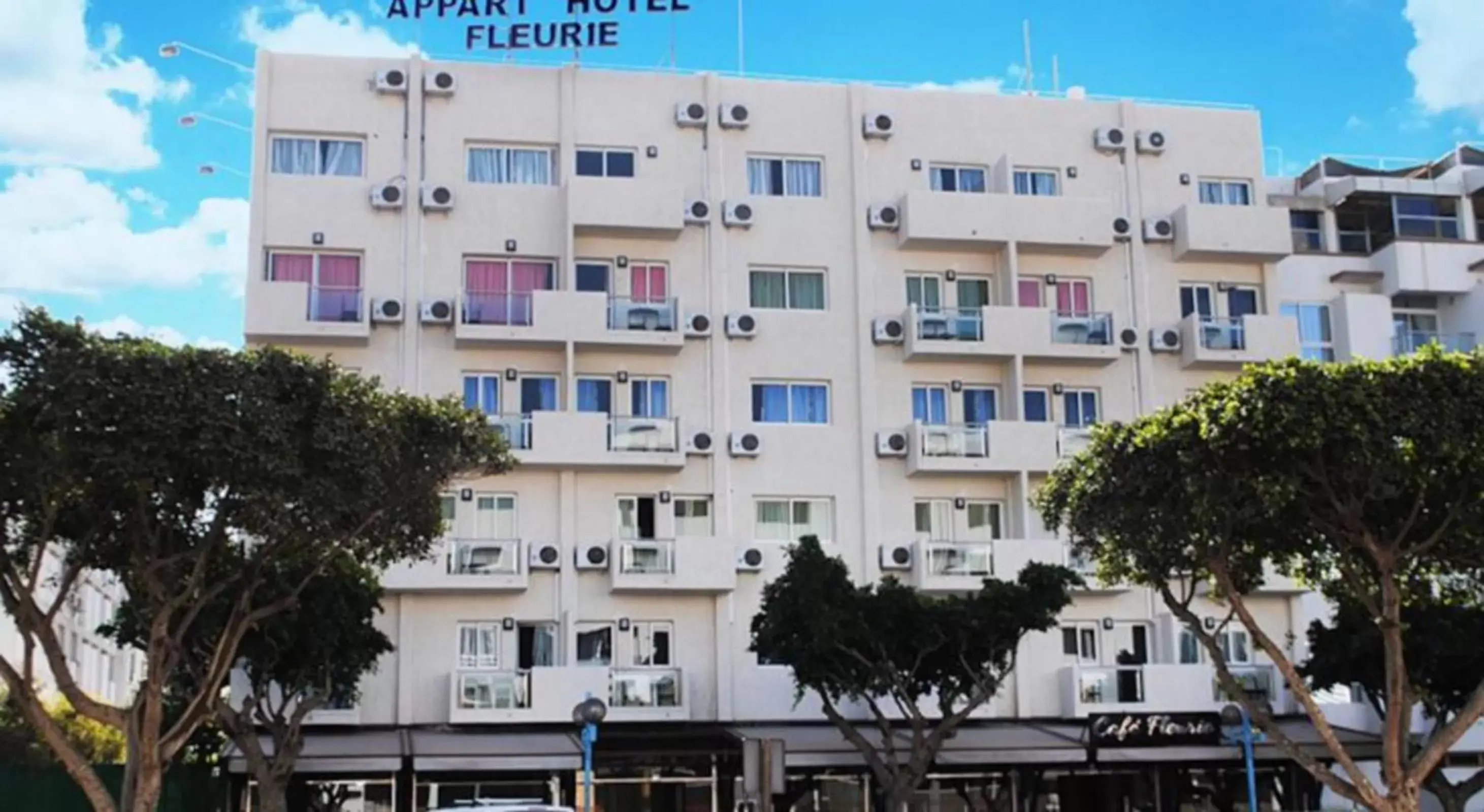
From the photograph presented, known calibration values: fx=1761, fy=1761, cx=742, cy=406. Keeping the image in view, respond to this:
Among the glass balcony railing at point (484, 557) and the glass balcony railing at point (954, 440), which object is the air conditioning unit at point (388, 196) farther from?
the glass balcony railing at point (954, 440)

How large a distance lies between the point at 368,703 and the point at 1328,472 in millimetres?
18903

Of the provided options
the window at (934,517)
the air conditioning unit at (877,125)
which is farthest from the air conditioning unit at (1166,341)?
the air conditioning unit at (877,125)

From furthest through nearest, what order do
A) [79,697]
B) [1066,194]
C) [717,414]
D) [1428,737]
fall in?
[1066,194], [717,414], [1428,737], [79,697]

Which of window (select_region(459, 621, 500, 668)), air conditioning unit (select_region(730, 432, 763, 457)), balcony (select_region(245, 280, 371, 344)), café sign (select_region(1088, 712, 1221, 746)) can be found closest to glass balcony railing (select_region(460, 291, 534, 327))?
balcony (select_region(245, 280, 371, 344))

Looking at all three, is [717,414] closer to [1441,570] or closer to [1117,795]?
[1117,795]

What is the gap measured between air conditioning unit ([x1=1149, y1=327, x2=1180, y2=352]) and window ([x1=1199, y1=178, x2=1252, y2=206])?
3.48 meters

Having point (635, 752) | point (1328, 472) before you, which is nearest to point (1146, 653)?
point (635, 752)

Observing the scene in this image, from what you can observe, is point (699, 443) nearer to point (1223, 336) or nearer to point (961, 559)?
point (961, 559)

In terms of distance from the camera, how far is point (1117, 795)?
35.2 m

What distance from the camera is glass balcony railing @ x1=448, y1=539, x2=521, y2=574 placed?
109 feet

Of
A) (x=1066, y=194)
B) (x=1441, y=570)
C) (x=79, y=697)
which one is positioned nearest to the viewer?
(x=79, y=697)

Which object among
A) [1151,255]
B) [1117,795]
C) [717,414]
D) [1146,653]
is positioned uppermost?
[1151,255]

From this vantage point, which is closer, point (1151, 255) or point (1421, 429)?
point (1421, 429)

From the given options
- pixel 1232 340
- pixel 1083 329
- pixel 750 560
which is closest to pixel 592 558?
pixel 750 560
